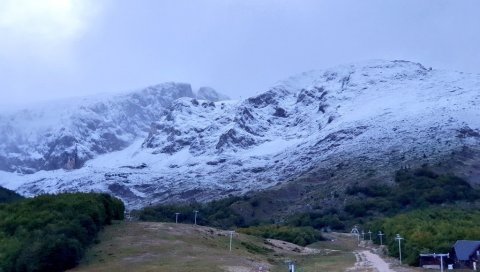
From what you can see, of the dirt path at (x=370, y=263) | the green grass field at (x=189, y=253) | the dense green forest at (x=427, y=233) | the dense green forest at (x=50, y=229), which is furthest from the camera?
the dense green forest at (x=427, y=233)

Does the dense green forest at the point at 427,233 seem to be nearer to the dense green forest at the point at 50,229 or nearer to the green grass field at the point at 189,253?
the green grass field at the point at 189,253

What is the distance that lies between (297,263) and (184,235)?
20278 millimetres

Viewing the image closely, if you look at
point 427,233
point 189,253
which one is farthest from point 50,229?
point 427,233

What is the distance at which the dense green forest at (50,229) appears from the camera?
8662 cm

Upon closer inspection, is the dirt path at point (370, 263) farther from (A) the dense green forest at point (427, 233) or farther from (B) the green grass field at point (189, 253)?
(A) the dense green forest at point (427, 233)

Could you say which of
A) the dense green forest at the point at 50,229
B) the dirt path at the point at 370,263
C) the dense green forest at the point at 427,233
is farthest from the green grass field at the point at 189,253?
the dense green forest at the point at 427,233

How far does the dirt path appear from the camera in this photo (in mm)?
90938

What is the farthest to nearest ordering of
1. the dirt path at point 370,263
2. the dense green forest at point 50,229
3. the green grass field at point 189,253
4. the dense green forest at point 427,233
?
1. the dense green forest at point 427,233
2. the dirt path at point 370,263
3. the dense green forest at point 50,229
4. the green grass field at point 189,253

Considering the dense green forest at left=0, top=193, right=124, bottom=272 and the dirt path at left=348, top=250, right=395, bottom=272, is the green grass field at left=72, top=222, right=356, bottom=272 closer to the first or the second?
the dirt path at left=348, top=250, right=395, bottom=272

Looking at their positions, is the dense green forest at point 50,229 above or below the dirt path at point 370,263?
above

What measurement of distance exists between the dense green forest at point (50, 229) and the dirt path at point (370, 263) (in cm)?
3610

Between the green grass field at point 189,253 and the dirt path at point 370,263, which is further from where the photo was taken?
the dirt path at point 370,263

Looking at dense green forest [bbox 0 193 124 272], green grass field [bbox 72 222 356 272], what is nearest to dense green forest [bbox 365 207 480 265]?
green grass field [bbox 72 222 356 272]

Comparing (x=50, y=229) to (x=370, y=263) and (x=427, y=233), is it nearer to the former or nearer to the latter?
(x=370, y=263)
